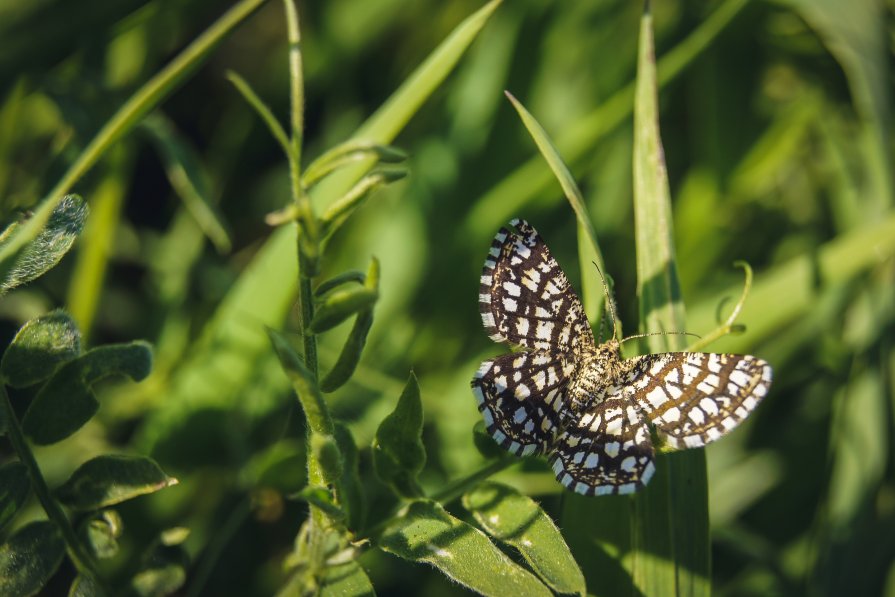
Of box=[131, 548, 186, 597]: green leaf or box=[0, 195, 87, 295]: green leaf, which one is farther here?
box=[131, 548, 186, 597]: green leaf

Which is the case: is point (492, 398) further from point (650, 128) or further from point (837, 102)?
point (837, 102)

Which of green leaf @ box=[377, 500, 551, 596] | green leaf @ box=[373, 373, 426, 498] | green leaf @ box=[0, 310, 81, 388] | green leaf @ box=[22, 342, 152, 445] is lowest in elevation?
green leaf @ box=[377, 500, 551, 596]

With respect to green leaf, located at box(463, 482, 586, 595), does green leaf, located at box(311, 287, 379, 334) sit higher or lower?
higher

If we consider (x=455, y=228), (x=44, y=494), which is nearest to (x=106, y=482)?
(x=44, y=494)

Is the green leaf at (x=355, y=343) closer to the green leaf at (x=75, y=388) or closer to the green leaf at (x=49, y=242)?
the green leaf at (x=75, y=388)

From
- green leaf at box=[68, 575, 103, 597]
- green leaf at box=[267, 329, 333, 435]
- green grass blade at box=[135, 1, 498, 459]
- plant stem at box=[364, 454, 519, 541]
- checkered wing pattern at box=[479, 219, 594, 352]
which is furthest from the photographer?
green grass blade at box=[135, 1, 498, 459]

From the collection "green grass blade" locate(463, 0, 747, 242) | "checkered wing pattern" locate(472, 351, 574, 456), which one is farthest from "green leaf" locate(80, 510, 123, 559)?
"green grass blade" locate(463, 0, 747, 242)

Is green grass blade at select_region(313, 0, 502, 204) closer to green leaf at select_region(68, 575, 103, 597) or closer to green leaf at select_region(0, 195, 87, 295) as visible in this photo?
green leaf at select_region(0, 195, 87, 295)
